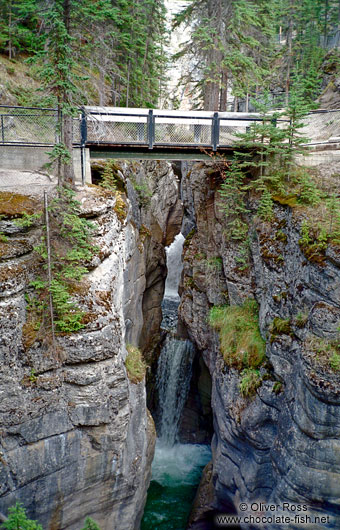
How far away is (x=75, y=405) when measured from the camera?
975cm

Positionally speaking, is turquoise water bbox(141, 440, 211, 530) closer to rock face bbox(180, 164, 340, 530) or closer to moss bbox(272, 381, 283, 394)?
rock face bbox(180, 164, 340, 530)

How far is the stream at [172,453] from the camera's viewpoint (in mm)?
15000

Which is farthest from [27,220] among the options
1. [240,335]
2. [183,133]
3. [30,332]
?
[240,335]

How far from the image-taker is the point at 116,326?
34.4ft

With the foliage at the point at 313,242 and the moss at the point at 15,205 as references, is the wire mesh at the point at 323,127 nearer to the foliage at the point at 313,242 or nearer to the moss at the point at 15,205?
the foliage at the point at 313,242

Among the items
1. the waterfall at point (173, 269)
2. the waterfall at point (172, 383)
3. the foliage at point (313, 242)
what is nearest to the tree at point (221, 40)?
the foliage at point (313, 242)

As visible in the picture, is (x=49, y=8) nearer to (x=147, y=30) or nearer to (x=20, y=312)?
(x=20, y=312)

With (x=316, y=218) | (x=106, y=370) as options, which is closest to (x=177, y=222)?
(x=316, y=218)

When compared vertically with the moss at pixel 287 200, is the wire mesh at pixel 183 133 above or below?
above

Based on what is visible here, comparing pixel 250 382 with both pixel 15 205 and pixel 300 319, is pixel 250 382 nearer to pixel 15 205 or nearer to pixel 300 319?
pixel 300 319

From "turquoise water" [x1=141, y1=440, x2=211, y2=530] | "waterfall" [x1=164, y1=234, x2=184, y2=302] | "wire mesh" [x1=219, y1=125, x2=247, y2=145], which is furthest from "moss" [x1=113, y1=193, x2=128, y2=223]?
"waterfall" [x1=164, y1=234, x2=184, y2=302]

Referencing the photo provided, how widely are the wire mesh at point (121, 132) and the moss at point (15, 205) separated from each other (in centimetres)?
383

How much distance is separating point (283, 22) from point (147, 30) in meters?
16.9

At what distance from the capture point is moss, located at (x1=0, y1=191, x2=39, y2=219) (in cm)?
913
